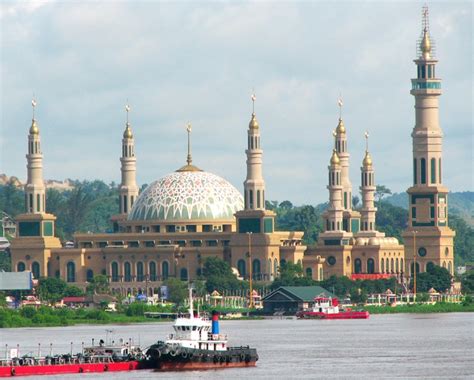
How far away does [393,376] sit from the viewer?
122 metres

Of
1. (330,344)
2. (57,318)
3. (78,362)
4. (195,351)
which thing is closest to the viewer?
(195,351)

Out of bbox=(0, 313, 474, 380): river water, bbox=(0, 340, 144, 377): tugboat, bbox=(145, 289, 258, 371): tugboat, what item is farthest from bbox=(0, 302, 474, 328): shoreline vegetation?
bbox=(145, 289, 258, 371): tugboat

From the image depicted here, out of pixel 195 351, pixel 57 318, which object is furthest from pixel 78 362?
pixel 57 318

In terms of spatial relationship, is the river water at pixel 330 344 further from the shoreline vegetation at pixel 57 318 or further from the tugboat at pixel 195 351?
the shoreline vegetation at pixel 57 318

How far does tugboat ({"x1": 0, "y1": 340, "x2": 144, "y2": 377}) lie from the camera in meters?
124

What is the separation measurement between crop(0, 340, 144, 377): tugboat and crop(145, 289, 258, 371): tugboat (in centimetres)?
141

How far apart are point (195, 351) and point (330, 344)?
25.4 m

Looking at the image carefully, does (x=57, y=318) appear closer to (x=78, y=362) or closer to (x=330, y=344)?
(x=330, y=344)

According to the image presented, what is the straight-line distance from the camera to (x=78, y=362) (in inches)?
4961

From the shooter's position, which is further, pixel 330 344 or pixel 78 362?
pixel 330 344

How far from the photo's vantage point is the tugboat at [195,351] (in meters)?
125

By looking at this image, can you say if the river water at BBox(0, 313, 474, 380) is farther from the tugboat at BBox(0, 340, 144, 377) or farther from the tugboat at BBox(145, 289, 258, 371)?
the tugboat at BBox(0, 340, 144, 377)

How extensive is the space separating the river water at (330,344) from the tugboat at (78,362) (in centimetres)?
141

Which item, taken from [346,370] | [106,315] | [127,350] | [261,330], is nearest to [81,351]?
[127,350]
